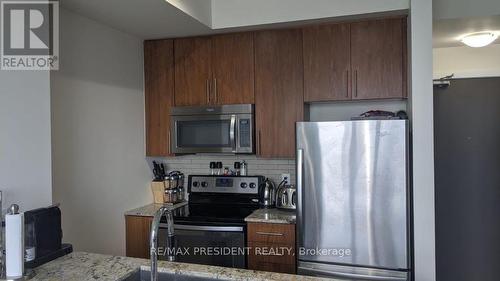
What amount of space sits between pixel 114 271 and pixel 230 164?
1.91 meters

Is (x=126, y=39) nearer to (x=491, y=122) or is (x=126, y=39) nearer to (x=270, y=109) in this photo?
(x=270, y=109)

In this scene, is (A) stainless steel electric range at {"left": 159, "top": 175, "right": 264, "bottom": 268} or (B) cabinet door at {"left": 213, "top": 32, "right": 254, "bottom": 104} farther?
(B) cabinet door at {"left": 213, "top": 32, "right": 254, "bottom": 104}

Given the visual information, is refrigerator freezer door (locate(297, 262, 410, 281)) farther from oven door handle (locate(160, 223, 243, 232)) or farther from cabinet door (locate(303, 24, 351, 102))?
cabinet door (locate(303, 24, 351, 102))

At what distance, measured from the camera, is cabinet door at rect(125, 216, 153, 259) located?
303 cm

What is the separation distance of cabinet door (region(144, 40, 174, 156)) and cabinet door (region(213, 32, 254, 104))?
1.38 ft

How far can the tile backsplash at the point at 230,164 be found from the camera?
332 cm

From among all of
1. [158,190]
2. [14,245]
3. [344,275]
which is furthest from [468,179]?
[14,245]

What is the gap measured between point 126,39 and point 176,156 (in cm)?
107

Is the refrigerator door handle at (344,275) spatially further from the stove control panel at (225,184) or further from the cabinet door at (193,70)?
the cabinet door at (193,70)

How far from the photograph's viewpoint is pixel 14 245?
1488 millimetres

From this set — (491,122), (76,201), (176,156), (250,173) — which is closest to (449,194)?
(491,122)

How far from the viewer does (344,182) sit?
8.08 feet

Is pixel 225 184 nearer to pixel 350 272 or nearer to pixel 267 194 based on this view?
pixel 267 194

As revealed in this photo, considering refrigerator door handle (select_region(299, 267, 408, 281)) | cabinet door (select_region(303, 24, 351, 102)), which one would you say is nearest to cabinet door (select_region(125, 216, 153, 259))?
refrigerator door handle (select_region(299, 267, 408, 281))
